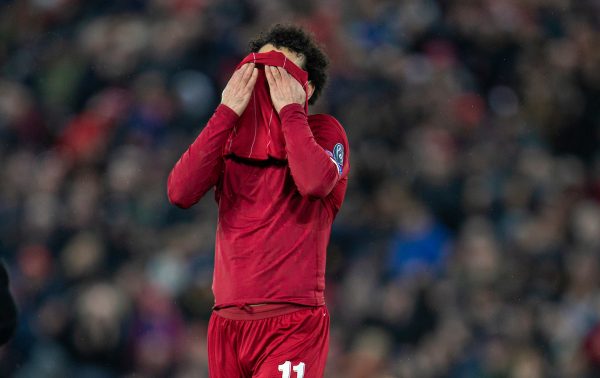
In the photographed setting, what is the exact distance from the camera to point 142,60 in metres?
8.68

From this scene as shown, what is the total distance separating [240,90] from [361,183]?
462 centimetres

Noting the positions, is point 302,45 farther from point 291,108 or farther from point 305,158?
point 305,158

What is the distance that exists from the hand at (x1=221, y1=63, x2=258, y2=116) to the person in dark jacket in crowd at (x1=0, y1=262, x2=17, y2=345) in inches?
44.9

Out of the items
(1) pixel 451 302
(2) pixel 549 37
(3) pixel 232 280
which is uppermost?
(2) pixel 549 37

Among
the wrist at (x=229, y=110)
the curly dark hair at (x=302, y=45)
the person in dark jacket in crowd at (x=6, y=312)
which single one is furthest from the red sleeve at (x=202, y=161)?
the person in dark jacket in crowd at (x=6, y=312)

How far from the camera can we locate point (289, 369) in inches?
121

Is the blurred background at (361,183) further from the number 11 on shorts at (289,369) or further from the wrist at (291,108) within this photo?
the wrist at (291,108)

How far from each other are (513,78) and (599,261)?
219cm

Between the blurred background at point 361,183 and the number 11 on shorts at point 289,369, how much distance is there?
3400mm

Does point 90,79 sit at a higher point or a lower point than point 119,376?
higher

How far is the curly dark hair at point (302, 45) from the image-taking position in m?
3.29

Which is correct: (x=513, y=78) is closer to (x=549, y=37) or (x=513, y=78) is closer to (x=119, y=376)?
(x=549, y=37)

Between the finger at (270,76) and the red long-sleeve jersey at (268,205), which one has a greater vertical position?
the finger at (270,76)

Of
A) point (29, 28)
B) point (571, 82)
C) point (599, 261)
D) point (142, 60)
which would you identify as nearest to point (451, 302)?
point (599, 261)
